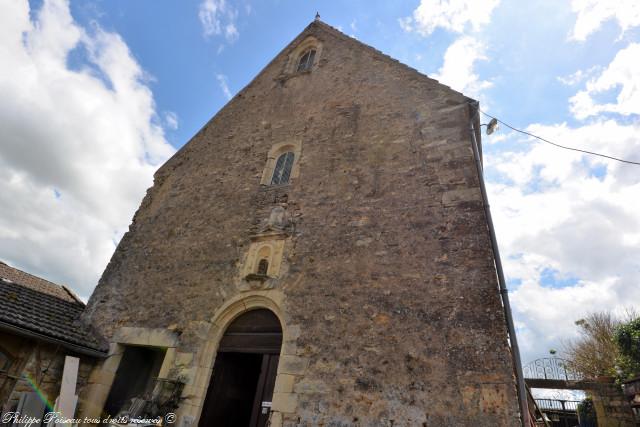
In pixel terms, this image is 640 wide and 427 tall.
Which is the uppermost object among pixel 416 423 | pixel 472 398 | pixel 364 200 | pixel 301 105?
pixel 301 105

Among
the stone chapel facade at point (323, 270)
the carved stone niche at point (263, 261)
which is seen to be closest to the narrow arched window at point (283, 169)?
the stone chapel facade at point (323, 270)

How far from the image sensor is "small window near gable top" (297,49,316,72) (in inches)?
401

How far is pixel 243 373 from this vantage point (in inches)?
268

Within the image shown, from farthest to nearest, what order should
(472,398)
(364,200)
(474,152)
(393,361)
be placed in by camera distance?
(364,200), (474,152), (393,361), (472,398)

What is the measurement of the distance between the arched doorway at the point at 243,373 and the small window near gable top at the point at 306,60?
7102mm

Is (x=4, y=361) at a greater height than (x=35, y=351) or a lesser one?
lesser

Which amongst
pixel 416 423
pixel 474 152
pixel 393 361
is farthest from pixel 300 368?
pixel 474 152

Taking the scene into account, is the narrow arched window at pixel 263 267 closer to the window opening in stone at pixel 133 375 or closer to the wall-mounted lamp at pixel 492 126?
the window opening in stone at pixel 133 375

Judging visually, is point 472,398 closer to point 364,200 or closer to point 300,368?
point 300,368

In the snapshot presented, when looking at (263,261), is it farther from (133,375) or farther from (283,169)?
(133,375)

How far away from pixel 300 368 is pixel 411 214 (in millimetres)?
2946

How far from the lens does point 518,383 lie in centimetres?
418

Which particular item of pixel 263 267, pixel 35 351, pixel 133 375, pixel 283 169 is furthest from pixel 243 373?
pixel 283 169

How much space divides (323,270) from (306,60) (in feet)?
23.1
